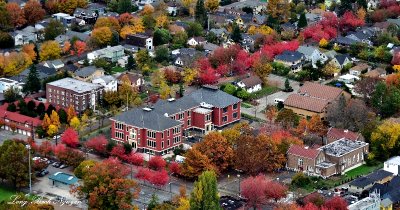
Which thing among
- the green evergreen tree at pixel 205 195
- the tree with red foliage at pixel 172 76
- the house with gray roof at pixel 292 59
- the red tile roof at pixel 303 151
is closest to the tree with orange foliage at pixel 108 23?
the tree with red foliage at pixel 172 76

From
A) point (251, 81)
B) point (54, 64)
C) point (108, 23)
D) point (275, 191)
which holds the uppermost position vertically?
point (275, 191)

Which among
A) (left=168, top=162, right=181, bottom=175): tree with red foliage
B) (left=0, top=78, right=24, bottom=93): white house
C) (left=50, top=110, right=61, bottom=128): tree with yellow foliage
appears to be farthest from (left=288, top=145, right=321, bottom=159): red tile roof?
(left=0, top=78, right=24, bottom=93): white house

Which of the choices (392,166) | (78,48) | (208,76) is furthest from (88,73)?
(392,166)

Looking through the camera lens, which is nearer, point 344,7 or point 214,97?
point 214,97

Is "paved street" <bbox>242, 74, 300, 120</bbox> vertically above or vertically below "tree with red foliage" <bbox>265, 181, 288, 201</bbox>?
below

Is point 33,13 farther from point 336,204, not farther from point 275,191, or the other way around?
point 336,204

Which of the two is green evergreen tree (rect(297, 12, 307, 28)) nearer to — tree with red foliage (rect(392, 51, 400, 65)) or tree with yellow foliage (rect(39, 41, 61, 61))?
tree with red foliage (rect(392, 51, 400, 65))
